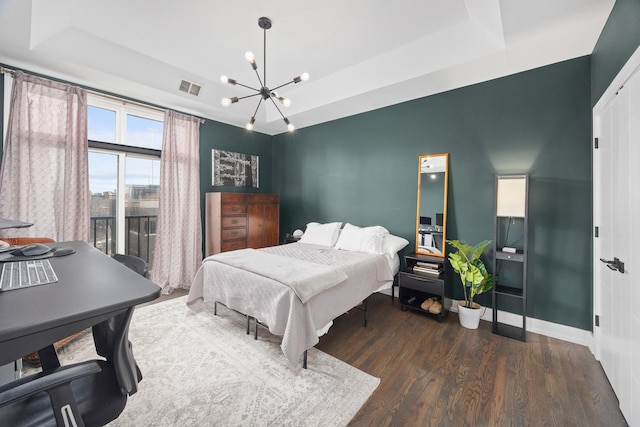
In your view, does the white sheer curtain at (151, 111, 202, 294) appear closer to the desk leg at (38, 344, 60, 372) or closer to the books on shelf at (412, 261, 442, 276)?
the desk leg at (38, 344, 60, 372)

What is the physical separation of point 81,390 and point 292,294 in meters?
1.29

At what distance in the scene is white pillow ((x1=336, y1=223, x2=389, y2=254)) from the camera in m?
3.45

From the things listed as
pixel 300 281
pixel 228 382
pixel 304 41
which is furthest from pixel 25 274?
pixel 304 41

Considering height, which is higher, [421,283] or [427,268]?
[427,268]

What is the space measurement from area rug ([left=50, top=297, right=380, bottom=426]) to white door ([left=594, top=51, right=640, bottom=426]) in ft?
5.25

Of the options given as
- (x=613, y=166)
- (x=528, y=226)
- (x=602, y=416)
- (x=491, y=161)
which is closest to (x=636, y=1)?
(x=613, y=166)

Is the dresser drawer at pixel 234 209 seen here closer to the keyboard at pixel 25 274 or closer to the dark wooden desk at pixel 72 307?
the keyboard at pixel 25 274

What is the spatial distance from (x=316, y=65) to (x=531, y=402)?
12.7 feet

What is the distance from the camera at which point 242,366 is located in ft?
7.01

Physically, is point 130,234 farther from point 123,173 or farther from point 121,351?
point 121,351

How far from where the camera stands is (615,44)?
1878 mm

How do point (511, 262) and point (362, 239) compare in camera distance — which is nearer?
point (511, 262)

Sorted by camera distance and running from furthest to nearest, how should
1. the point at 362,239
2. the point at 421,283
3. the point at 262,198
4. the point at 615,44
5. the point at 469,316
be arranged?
the point at 262,198 < the point at 362,239 < the point at 421,283 < the point at 469,316 < the point at 615,44

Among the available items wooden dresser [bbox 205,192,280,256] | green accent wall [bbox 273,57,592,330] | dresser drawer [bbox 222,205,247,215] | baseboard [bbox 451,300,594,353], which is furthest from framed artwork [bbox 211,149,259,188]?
baseboard [bbox 451,300,594,353]
